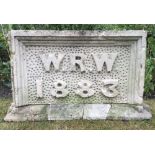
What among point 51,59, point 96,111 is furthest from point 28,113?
point 96,111

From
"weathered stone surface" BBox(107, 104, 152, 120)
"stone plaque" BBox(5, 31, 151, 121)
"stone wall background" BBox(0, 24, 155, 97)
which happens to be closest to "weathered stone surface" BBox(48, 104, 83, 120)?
"stone plaque" BBox(5, 31, 151, 121)

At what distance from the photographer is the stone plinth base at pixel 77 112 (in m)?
Answer: 4.64

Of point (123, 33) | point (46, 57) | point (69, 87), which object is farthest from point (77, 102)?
point (123, 33)

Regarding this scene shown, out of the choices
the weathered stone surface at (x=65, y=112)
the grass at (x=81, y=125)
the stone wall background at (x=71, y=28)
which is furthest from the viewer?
the stone wall background at (x=71, y=28)

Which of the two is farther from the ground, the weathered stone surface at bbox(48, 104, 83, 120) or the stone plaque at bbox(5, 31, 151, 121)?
the stone plaque at bbox(5, 31, 151, 121)

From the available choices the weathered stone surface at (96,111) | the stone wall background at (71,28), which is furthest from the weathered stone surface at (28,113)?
the stone wall background at (71,28)

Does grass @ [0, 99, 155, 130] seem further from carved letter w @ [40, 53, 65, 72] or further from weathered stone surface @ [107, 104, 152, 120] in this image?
carved letter w @ [40, 53, 65, 72]

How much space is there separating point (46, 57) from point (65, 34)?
15.1 inches

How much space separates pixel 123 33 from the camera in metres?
4.41

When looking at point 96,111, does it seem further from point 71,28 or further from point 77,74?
point 71,28

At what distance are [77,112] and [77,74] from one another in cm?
49

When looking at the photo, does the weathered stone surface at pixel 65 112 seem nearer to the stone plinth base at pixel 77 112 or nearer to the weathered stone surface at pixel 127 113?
the stone plinth base at pixel 77 112

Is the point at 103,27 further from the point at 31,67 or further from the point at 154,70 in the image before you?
the point at 31,67

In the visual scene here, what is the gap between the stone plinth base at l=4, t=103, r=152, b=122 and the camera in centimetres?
464
